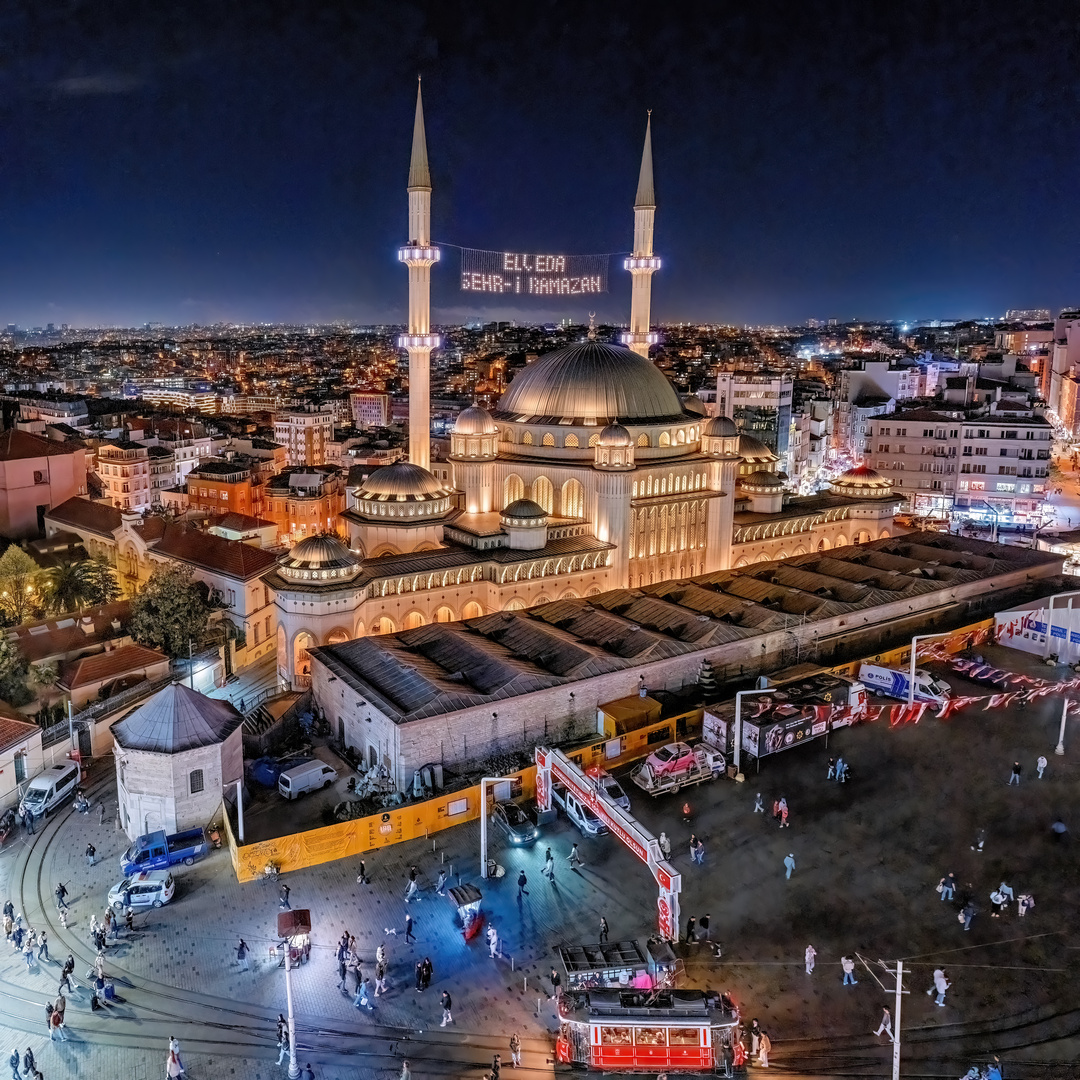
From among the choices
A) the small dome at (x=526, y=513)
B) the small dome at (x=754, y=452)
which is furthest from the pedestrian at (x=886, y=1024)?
the small dome at (x=754, y=452)

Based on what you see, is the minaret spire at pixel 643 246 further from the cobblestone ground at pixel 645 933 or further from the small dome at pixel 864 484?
the cobblestone ground at pixel 645 933

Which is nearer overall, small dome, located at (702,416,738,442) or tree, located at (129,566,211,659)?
tree, located at (129,566,211,659)

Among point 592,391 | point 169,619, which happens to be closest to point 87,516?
point 169,619

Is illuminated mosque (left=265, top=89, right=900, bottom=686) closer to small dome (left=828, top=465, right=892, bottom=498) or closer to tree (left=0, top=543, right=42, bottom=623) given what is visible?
small dome (left=828, top=465, right=892, bottom=498)

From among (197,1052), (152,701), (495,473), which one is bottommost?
(197,1052)

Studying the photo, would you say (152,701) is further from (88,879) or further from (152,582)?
(152,582)

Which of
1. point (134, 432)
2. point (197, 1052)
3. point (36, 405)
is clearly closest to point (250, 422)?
→ point (36, 405)

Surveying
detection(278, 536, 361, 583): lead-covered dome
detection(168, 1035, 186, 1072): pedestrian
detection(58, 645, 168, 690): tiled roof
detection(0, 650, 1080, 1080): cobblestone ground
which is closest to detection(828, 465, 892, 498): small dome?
detection(0, 650, 1080, 1080): cobblestone ground
